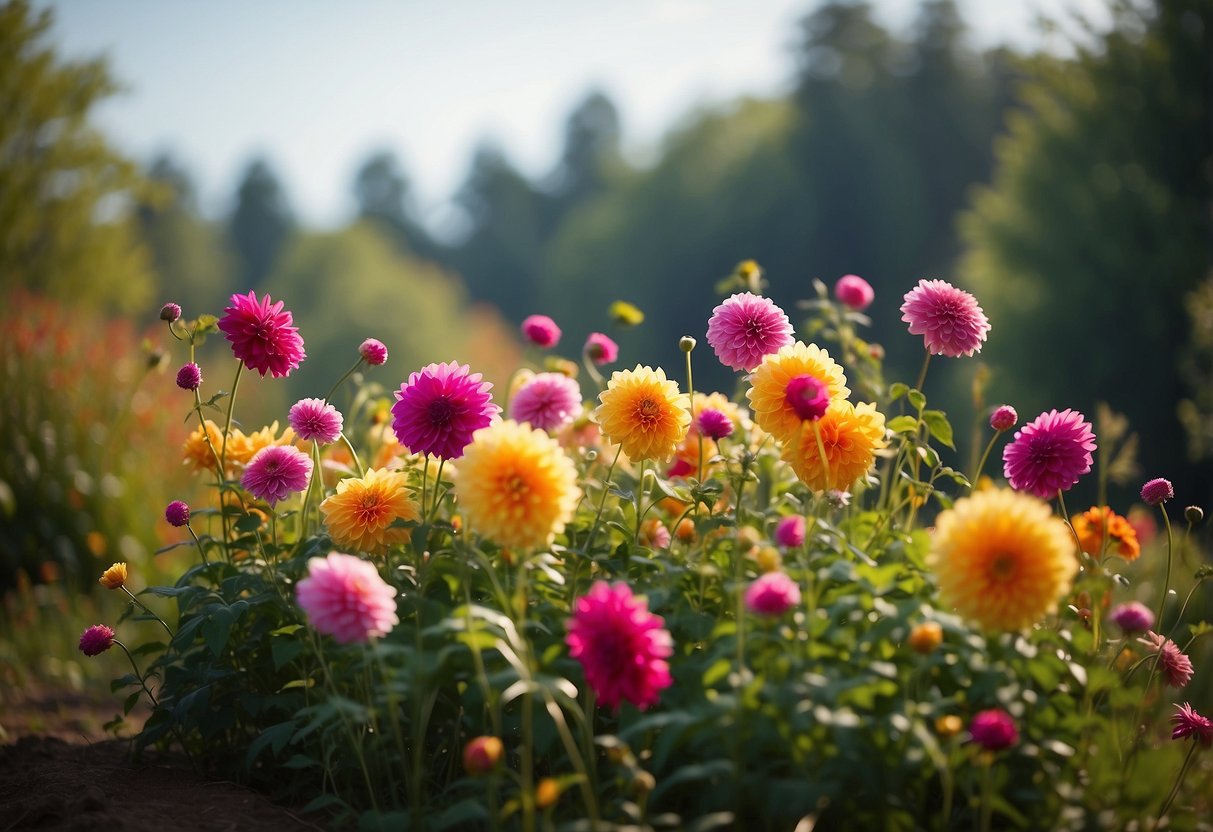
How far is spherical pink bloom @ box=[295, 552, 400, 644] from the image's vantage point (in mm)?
1783

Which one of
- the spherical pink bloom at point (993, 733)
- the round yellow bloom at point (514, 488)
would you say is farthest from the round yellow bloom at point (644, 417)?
the spherical pink bloom at point (993, 733)

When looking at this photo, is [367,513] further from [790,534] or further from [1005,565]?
[1005,565]

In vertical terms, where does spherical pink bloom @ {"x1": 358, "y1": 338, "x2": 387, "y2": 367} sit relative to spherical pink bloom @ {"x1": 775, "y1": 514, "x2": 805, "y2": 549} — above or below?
above

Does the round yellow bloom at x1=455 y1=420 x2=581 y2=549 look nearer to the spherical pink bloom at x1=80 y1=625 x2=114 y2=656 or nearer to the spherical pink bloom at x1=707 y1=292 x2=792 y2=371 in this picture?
the spherical pink bloom at x1=707 y1=292 x2=792 y2=371

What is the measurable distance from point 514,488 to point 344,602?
1.22 ft

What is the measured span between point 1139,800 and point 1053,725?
7.8 inches

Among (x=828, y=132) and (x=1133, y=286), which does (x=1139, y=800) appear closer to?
(x=1133, y=286)

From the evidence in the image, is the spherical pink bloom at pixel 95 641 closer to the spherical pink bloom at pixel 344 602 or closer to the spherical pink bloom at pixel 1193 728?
the spherical pink bloom at pixel 344 602

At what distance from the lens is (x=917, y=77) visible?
2800 cm

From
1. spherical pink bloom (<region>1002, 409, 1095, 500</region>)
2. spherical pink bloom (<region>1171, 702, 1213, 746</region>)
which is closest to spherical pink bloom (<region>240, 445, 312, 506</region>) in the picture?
spherical pink bloom (<region>1002, 409, 1095, 500</region>)

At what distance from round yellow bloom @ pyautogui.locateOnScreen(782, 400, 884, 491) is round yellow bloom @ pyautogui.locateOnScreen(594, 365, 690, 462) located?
272 mm

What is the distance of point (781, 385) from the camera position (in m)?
2.25

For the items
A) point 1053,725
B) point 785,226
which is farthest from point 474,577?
point 785,226

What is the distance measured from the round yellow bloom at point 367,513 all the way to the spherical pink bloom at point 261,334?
34 centimetres
